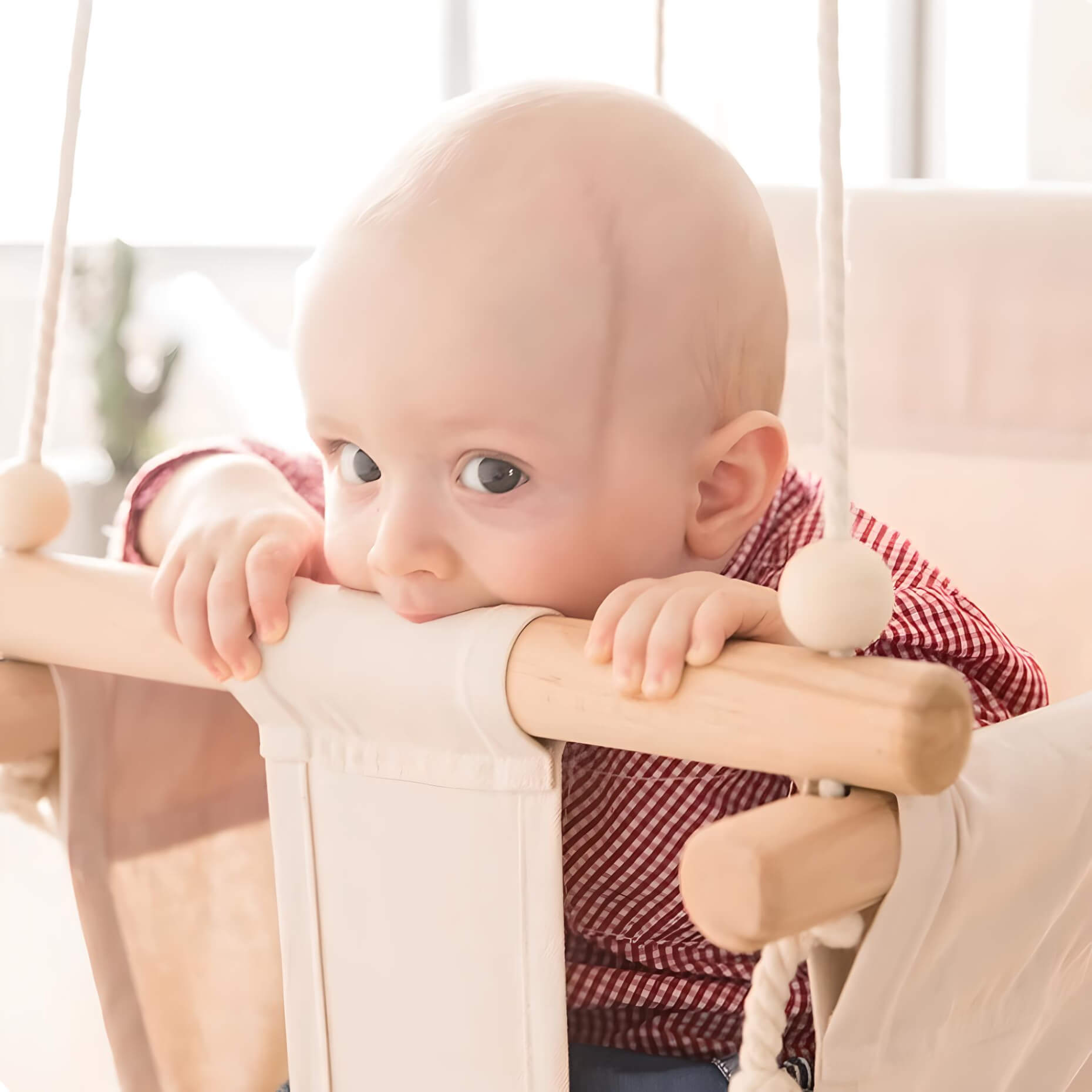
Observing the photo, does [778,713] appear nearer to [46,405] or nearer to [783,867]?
[783,867]

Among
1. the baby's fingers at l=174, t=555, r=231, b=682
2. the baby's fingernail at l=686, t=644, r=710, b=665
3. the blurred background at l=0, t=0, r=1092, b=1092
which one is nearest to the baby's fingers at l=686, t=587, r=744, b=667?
the baby's fingernail at l=686, t=644, r=710, b=665

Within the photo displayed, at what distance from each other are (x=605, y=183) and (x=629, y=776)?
28 cm

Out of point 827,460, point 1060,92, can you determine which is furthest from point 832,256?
point 1060,92

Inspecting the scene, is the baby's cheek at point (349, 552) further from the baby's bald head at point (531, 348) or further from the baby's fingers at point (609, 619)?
the baby's fingers at point (609, 619)

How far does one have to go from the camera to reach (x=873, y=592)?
0.46 meters

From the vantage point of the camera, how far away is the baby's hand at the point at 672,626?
47 cm

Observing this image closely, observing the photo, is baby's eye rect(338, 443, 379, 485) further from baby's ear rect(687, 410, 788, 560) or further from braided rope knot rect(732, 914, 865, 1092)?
braided rope knot rect(732, 914, 865, 1092)

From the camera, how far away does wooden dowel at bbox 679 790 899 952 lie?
40cm

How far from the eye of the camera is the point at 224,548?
63 cm

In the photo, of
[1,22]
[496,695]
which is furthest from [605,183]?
[1,22]

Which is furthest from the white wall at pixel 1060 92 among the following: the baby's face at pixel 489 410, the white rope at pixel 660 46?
the baby's face at pixel 489 410

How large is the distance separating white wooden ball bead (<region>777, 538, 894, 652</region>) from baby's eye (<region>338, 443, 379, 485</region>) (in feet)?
0.78

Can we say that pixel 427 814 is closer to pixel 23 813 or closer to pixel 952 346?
pixel 23 813

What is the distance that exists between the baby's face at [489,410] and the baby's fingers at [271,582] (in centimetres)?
4
